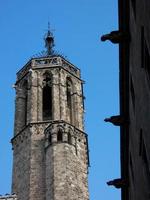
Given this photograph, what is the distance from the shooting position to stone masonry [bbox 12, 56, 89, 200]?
104ft

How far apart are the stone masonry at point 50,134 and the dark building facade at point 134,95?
47.6 feet

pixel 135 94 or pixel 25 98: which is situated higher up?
pixel 25 98

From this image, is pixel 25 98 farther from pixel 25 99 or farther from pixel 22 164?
pixel 22 164

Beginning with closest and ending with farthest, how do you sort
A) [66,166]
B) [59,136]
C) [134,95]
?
[134,95] → [66,166] → [59,136]

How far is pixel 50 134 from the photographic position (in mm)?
33438

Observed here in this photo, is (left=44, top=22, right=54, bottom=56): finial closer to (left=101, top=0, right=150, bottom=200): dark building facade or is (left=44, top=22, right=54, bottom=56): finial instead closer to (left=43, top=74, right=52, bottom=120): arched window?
(left=43, top=74, right=52, bottom=120): arched window

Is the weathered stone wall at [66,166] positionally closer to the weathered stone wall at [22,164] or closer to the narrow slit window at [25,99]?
the weathered stone wall at [22,164]

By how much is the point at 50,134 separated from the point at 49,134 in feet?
0.28

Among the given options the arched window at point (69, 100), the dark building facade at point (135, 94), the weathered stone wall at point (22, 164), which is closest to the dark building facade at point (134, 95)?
the dark building facade at point (135, 94)

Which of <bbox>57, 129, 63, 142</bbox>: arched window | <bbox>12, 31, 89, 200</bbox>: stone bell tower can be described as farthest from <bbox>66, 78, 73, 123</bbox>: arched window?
<bbox>57, 129, 63, 142</bbox>: arched window

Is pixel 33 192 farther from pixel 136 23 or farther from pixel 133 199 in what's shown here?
pixel 136 23

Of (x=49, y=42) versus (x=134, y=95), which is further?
(x=49, y=42)

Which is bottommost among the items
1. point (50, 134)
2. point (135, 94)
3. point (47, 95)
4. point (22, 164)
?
point (135, 94)

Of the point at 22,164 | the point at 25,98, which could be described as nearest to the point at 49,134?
the point at 22,164
